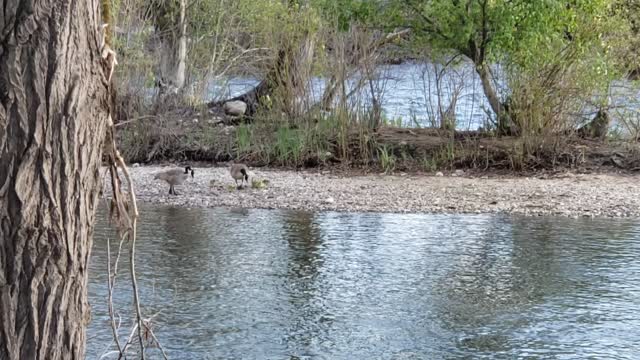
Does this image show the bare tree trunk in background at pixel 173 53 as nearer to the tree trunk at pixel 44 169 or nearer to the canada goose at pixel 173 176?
the canada goose at pixel 173 176

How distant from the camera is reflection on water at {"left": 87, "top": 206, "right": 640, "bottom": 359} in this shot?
7.49 meters

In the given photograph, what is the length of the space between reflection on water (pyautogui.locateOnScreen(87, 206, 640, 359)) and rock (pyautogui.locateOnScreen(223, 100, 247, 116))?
23.0 ft

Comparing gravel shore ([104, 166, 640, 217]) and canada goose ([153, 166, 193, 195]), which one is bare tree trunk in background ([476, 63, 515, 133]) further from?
canada goose ([153, 166, 193, 195])

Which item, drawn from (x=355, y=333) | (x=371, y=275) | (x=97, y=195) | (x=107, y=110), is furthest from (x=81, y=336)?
(x=371, y=275)

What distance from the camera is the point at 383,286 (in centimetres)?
938

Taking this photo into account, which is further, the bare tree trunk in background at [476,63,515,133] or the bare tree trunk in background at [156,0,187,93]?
the bare tree trunk in background at [156,0,187,93]

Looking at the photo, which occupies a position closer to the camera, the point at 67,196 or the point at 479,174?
the point at 67,196

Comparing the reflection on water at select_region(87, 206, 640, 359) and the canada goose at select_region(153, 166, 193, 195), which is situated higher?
the canada goose at select_region(153, 166, 193, 195)

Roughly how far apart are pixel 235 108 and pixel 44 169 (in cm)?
1726

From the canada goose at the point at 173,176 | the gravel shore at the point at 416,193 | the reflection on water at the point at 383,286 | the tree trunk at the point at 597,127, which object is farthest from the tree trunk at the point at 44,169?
the tree trunk at the point at 597,127

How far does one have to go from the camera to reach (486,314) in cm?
840

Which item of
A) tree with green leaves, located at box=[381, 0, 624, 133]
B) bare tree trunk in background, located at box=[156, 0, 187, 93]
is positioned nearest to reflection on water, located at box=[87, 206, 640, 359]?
tree with green leaves, located at box=[381, 0, 624, 133]

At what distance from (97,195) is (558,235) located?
30.7ft

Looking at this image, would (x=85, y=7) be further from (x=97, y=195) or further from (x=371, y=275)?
(x=371, y=275)
